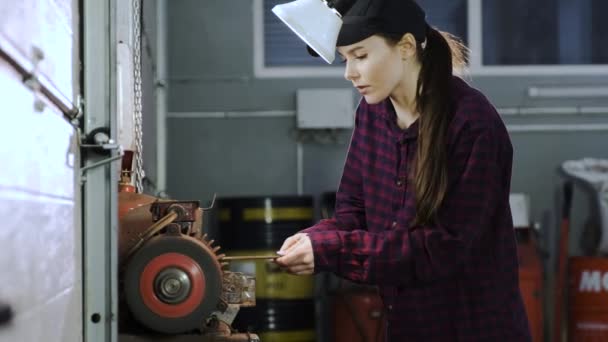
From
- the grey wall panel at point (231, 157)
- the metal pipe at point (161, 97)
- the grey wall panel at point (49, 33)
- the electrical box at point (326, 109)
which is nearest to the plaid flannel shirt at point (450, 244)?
the grey wall panel at point (49, 33)

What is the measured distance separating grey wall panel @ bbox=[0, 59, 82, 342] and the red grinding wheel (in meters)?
0.10

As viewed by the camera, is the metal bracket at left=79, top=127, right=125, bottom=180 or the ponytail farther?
the ponytail

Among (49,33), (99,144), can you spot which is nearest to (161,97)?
(99,144)

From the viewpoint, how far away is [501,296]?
6.06 ft

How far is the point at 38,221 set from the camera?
50.1 inches

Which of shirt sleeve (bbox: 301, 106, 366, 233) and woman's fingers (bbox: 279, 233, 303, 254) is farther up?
shirt sleeve (bbox: 301, 106, 366, 233)

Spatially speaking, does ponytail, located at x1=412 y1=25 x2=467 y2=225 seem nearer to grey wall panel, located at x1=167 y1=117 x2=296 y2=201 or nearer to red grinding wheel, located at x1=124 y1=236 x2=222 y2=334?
red grinding wheel, located at x1=124 y1=236 x2=222 y2=334

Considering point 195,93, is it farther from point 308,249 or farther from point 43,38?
point 43,38

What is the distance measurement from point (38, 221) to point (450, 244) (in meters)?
0.79

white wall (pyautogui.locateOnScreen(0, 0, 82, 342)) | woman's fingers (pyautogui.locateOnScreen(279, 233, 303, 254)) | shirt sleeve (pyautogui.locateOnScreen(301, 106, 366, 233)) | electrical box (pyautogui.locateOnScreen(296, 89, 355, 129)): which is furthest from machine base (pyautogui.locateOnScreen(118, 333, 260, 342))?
electrical box (pyautogui.locateOnScreen(296, 89, 355, 129))

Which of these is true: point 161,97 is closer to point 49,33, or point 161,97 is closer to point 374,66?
point 374,66

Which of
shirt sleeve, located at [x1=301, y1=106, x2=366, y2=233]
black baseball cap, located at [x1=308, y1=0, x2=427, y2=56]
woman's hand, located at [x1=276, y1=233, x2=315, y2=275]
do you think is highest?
black baseball cap, located at [x1=308, y1=0, x2=427, y2=56]

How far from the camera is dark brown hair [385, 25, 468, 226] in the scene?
5.86 feet

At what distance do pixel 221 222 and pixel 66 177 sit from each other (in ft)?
11.7
